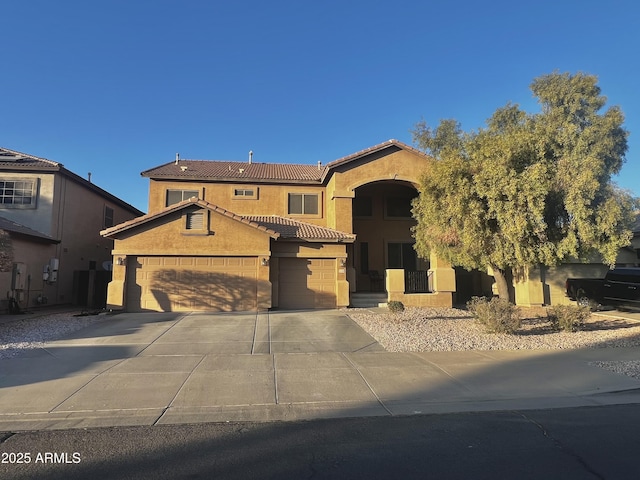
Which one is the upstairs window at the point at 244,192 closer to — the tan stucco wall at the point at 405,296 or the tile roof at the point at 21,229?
the tan stucco wall at the point at 405,296

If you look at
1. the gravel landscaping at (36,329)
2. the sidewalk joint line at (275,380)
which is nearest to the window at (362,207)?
the gravel landscaping at (36,329)

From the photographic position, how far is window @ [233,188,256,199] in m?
21.3

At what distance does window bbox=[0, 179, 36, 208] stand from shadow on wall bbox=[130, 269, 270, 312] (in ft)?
24.2

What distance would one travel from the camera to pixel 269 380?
748 centimetres

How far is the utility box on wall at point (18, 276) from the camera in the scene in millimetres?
16484

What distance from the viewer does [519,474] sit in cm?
408

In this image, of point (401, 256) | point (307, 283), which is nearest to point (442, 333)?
point (307, 283)

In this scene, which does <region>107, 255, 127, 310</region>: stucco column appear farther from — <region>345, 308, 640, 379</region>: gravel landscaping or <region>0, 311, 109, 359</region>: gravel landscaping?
<region>345, 308, 640, 379</region>: gravel landscaping

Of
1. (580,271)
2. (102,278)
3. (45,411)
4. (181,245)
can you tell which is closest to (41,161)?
(102,278)

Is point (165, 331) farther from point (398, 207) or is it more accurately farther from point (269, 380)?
point (398, 207)

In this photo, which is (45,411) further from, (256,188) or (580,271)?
(580,271)

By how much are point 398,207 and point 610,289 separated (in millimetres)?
10120

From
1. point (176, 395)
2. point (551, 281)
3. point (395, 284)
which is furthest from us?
point (551, 281)

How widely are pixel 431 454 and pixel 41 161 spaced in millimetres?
20974
